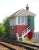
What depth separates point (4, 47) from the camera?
1991mm

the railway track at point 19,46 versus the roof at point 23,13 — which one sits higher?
the roof at point 23,13

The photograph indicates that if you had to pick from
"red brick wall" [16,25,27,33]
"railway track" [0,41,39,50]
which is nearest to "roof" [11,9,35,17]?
"red brick wall" [16,25,27,33]

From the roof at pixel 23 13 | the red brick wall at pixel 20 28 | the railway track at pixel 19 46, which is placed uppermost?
the roof at pixel 23 13

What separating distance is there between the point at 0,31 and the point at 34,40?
0.52 metres

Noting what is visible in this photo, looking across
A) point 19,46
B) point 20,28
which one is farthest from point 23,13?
point 19,46

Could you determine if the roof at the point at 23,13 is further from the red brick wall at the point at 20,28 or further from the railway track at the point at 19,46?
the railway track at the point at 19,46

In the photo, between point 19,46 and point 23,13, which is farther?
point 23,13

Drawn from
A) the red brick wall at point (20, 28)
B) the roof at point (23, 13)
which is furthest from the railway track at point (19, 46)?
the roof at point (23, 13)

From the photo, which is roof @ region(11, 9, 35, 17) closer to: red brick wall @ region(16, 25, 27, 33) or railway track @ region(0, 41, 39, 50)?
red brick wall @ region(16, 25, 27, 33)

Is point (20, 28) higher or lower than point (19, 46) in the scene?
higher

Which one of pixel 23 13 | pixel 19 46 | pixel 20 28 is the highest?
pixel 23 13

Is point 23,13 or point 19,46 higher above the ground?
point 23,13

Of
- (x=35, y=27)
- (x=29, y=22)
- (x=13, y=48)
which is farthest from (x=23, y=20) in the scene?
(x=13, y=48)

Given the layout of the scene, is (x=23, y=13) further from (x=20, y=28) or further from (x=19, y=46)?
(x=19, y=46)
